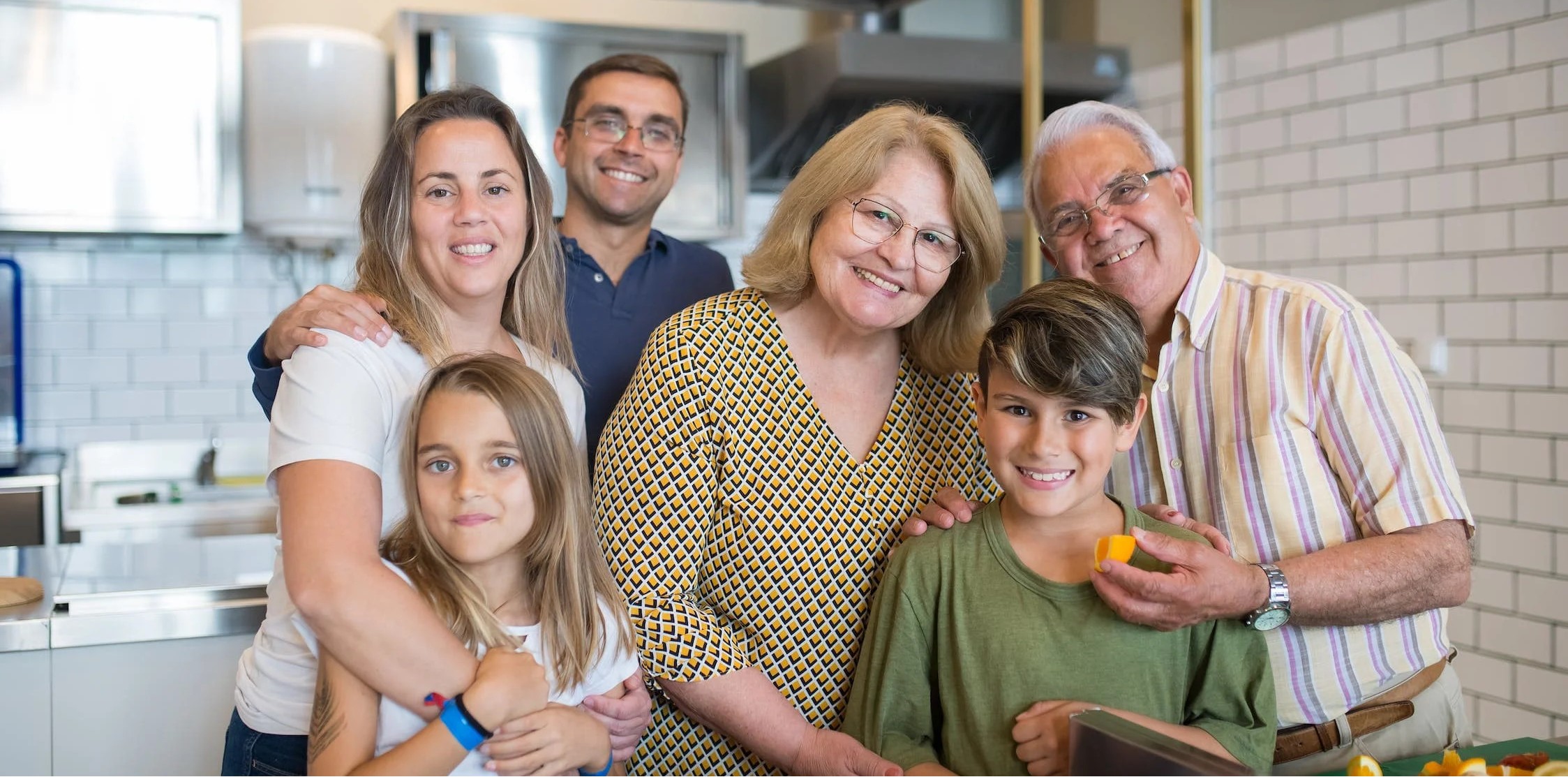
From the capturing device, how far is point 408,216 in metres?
1.54

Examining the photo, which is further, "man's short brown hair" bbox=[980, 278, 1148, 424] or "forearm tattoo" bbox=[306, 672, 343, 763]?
"man's short brown hair" bbox=[980, 278, 1148, 424]

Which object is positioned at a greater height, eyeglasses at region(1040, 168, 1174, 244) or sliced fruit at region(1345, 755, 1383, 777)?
eyeglasses at region(1040, 168, 1174, 244)

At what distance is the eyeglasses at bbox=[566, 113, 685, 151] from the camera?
8.02ft

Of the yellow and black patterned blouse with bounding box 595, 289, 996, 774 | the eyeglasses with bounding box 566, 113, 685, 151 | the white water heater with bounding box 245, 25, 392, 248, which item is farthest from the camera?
the white water heater with bounding box 245, 25, 392, 248

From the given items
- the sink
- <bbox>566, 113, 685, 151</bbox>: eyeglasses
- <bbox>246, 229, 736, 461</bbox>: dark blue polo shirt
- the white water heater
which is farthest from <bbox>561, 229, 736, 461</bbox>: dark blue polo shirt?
the white water heater

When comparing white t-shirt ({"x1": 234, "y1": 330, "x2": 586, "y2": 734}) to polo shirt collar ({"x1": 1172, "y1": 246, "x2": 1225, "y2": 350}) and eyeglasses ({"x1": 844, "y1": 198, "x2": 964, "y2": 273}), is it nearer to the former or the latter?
eyeglasses ({"x1": 844, "y1": 198, "x2": 964, "y2": 273})

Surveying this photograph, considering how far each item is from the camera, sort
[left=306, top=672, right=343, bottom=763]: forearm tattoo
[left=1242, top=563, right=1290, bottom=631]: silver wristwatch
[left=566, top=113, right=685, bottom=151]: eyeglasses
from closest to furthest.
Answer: [left=306, top=672, right=343, bottom=763]: forearm tattoo < [left=1242, top=563, right=1290, bottom=631]: silver wristwatch < [left=566, top=113, right=685, bottom=151]: eyeglasses

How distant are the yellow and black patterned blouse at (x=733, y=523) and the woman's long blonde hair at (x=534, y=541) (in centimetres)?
13

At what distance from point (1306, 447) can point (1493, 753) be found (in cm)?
45

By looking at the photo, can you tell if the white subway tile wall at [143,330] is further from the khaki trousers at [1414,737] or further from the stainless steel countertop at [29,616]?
the khaki trousers at [1414,737]

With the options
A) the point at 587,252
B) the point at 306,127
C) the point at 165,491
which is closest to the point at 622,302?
the point at 587,252

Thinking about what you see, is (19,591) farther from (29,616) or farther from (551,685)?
(551,685)

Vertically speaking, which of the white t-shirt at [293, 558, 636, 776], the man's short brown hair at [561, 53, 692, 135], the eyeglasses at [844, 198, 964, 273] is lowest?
the white t-shirt at [293, 558, 636, 776]

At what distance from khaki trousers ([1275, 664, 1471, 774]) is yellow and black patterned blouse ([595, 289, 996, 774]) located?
0.65m
